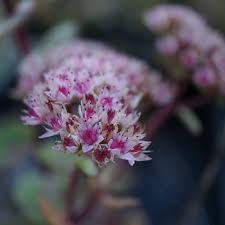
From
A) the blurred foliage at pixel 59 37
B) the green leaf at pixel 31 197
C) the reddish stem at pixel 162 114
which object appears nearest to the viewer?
the reddish stem at pixel 162 114

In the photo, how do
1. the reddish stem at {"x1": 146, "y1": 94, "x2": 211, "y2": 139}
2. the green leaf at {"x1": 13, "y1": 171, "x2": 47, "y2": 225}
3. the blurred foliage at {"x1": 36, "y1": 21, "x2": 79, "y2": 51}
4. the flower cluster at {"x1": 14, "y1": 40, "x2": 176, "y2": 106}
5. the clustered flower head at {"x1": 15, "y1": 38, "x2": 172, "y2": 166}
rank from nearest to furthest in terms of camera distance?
the clustered flower head at {"x1": 15, "y1": 38, "x2": 172, "y2": 166}, the flower cluster at {"x1": 14, "y1": 40, "x2": 176, "y2": 106}, the reddish stem at {"x1": 146, "y1": 94, "x2": 211, "y2": 139}, the green leaf at {"x1": 13, "y1": 171, "x2": 47, "y2": 225}, the blurred foliage at {"x1": 36, "y1": 21, "x2": 79, "y2": 51}

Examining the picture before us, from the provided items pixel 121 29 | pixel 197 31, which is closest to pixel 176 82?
pixel 197 31

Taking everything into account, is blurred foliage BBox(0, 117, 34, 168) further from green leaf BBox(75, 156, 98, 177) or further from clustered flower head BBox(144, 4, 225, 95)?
green leaf BBox(75, 156, 98, 177)

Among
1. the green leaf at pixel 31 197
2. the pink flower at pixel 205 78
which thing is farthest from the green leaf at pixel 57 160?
the pink flower at pixel 205 78

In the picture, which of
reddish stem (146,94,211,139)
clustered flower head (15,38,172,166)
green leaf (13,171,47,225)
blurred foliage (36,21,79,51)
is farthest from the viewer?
blurred foliage (36,21,79,51)

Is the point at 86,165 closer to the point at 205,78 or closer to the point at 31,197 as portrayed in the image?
the point at 205,78

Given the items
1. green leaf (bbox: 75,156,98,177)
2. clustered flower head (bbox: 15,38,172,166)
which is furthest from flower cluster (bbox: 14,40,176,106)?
green leaf (bbox: 75,156,98,177)

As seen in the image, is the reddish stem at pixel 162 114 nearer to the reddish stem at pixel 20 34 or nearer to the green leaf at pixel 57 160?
the green leaf at pixel 57 160
